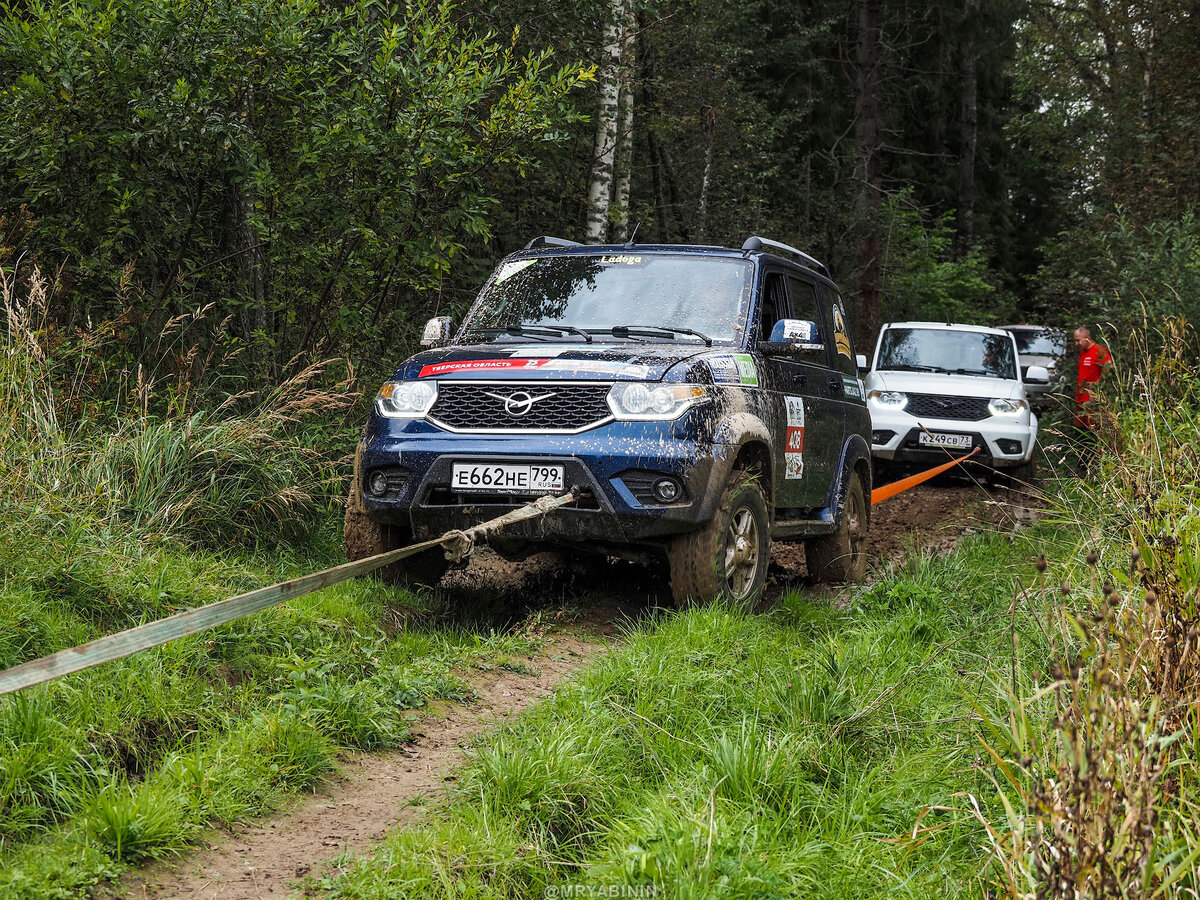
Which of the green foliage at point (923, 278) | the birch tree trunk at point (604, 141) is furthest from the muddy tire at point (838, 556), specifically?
the green foliage at point (923, 278)

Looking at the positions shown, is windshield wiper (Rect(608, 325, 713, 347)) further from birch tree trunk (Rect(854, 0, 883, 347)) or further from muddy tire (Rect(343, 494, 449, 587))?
birch tree trunk (Rect(854, 0, 883, 347))

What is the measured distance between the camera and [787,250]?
732 centimetres

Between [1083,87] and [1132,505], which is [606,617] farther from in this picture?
[1083,87]

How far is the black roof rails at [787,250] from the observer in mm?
6633

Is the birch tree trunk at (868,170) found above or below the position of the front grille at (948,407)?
above

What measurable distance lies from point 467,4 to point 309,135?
12.4ft

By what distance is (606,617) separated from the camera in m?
6.09

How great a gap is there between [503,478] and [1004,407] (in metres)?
8.76

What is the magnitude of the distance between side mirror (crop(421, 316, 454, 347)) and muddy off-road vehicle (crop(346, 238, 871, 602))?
0.05 metres

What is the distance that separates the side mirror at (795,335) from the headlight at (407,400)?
1960 mm

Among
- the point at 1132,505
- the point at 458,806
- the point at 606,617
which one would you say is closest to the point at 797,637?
the point at 606,617

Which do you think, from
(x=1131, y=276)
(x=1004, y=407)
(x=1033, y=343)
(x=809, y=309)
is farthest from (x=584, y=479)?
(x=1033, y=343)

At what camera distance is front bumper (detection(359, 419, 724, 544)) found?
517 cm

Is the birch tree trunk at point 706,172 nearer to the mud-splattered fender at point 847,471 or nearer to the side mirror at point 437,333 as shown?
the mud-splattered fender at point 847,471
